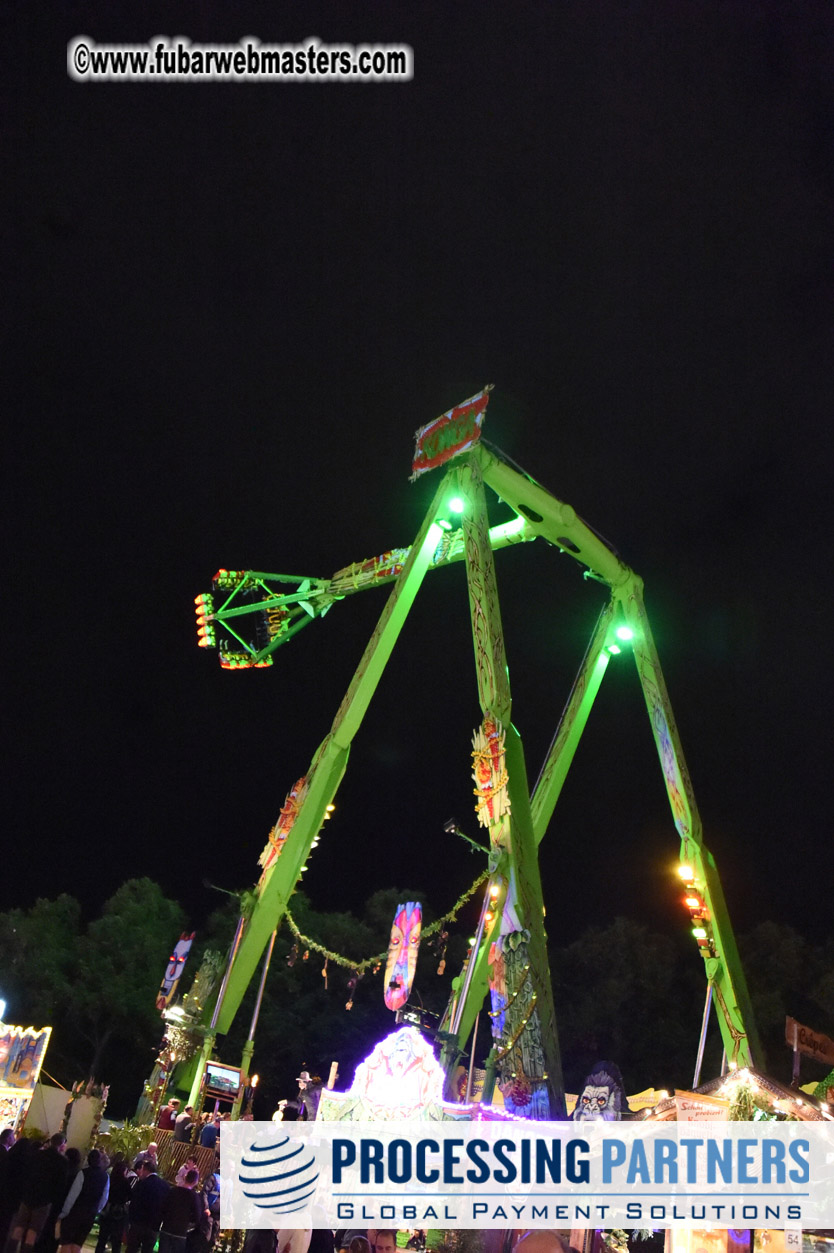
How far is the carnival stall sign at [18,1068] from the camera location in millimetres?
14855

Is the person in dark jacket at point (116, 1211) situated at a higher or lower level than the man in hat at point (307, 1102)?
lower

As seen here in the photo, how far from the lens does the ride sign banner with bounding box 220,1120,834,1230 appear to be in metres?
7.87

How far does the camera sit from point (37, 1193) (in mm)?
6496

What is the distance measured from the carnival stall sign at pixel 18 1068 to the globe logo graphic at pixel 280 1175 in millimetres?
8266

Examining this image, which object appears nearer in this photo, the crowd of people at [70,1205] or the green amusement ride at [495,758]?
the crowd of people at [70,1205]

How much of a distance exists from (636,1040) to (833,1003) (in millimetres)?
6668

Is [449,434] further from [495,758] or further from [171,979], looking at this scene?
[171,979]

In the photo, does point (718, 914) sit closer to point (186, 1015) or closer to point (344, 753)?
point (344, 753)

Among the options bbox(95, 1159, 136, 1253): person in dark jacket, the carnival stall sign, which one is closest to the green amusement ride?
the carnival stall sign

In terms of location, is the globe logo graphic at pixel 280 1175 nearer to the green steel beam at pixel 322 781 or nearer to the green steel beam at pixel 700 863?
the green steel beam at pixel 322 781

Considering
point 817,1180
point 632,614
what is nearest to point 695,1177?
point 817,1180

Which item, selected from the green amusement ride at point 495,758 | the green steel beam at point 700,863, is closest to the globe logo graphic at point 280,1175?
the green amusement ride at point 495,758

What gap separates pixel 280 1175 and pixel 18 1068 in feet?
31.7

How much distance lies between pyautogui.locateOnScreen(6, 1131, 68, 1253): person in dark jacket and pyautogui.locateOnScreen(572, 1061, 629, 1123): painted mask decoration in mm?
8658
